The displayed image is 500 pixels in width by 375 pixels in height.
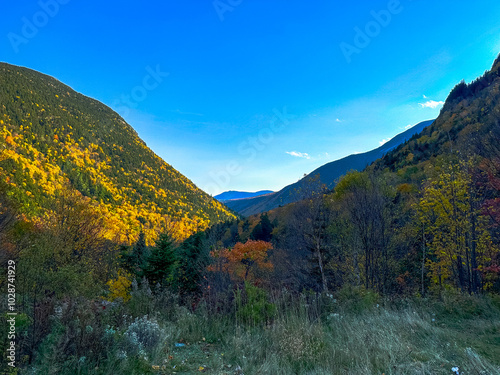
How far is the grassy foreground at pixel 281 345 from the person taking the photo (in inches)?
128

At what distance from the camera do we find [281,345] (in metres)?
4.05

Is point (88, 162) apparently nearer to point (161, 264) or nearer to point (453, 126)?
point (161, 264)

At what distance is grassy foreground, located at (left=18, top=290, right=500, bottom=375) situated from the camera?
3.24 meters

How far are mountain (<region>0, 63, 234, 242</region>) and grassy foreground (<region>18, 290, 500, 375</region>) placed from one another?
245ft

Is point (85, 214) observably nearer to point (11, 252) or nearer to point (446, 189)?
point (11, 252)

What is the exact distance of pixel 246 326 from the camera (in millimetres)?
5363

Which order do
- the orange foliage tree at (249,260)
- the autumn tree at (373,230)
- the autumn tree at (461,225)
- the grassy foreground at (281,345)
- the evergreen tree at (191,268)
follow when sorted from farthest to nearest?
the orange foliage tree at (249,260), the evergreen tree at (191,268), the autumn tree at (373,230), the autumn tree at (461,225), the grassy foreground at (281,345)

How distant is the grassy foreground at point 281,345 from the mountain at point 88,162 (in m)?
74.6

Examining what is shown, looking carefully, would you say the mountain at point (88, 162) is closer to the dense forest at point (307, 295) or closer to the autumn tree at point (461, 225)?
the dense forest at point (307, 295)

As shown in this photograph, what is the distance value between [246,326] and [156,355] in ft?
6.96

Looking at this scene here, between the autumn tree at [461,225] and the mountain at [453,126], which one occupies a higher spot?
the mountain at [453,126]

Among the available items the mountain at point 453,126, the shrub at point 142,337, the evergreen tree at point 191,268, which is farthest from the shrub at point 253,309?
the mountain at point 453,126

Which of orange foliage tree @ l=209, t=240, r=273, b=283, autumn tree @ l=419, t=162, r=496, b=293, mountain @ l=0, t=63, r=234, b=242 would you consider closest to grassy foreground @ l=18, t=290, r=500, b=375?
autumn tree @ l=419, t=162, r=496, b=293

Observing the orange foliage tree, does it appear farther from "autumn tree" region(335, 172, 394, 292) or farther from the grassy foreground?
the grassy foreground
